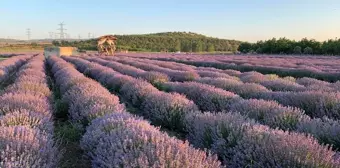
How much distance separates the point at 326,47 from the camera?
41.7m

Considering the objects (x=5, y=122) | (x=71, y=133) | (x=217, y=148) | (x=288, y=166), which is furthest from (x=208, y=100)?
(x=288, y=166)

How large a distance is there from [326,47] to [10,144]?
42.4 meters

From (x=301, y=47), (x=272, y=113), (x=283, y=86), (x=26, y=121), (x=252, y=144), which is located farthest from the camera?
(x=301, y=47)

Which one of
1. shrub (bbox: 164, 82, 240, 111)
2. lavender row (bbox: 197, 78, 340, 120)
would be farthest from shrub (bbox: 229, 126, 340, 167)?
shrub (bbox: 164, 82, 240, 111)

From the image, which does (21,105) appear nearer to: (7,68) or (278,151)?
(278,151)

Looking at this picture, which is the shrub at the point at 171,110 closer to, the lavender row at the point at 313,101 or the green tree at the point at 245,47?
the lavender row at the point at 313,101

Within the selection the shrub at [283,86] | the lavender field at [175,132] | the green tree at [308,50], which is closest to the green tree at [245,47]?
the green tree at [308,50]

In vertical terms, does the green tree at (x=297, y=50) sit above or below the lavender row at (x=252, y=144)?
below

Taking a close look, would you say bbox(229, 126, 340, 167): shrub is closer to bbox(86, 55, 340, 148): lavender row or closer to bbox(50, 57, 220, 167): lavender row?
bbox(50, 57, 220, 167): lavender row

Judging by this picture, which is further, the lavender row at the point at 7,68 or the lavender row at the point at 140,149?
the lavender row at the point at 7,68

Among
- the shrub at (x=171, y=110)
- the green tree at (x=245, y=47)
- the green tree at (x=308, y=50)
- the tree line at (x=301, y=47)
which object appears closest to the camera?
the shrub at (x=171, y=110)

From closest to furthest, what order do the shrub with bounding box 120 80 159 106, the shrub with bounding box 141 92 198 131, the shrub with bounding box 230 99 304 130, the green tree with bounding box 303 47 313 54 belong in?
1. the shrub with bounding box 230 99 304 130
2. the shrub with bounding box 141 92 198 131
3. the shrub with bounding box 120 80 159 106
4. the green tree with bounding box 303 47 313 54

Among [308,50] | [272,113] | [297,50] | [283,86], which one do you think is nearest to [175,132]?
[272,113]

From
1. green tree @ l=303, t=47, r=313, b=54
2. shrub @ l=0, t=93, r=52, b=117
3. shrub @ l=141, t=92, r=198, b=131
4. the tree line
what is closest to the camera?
shrub @ l=0, t=93, r=52, b=117
